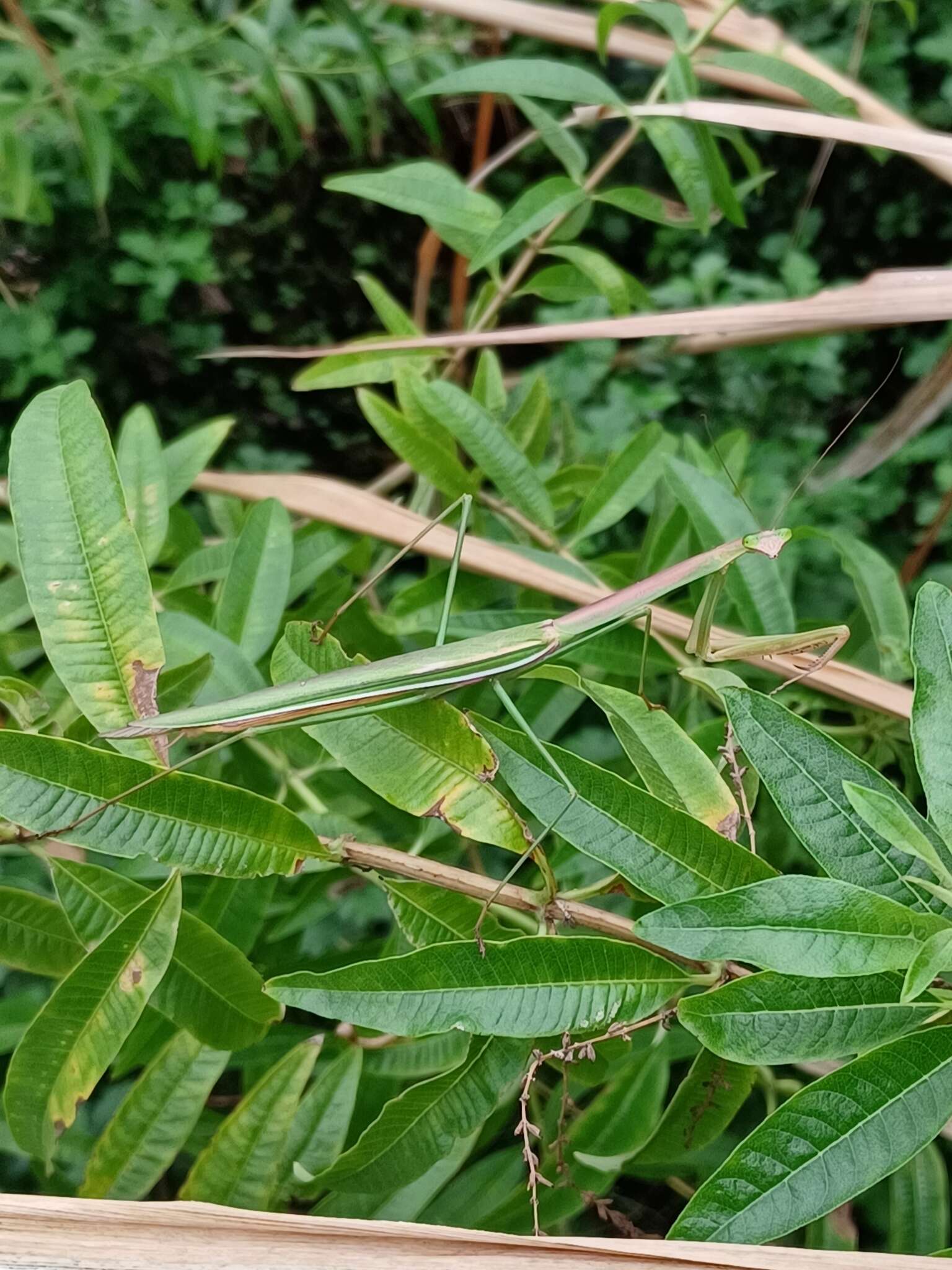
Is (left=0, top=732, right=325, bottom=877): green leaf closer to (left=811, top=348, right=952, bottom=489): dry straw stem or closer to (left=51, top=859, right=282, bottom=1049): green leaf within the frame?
(left=51, top=859, right=282, bottom=1049): green leaf

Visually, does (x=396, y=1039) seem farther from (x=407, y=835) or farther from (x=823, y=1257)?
(x=823, y=1257)

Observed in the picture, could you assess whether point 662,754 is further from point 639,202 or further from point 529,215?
point 639,202

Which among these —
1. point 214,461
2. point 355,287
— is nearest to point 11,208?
point 214,461

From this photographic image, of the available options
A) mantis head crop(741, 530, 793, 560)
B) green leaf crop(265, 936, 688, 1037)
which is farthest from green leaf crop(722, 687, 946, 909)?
mantis head crop(741, 530, 793, 560)

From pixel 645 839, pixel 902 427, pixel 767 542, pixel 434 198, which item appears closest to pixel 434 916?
pixel 645 839

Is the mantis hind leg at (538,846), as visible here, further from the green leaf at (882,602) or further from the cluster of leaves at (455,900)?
the green leaf at (882,602)

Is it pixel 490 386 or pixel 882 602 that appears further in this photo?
pixel 490 386
